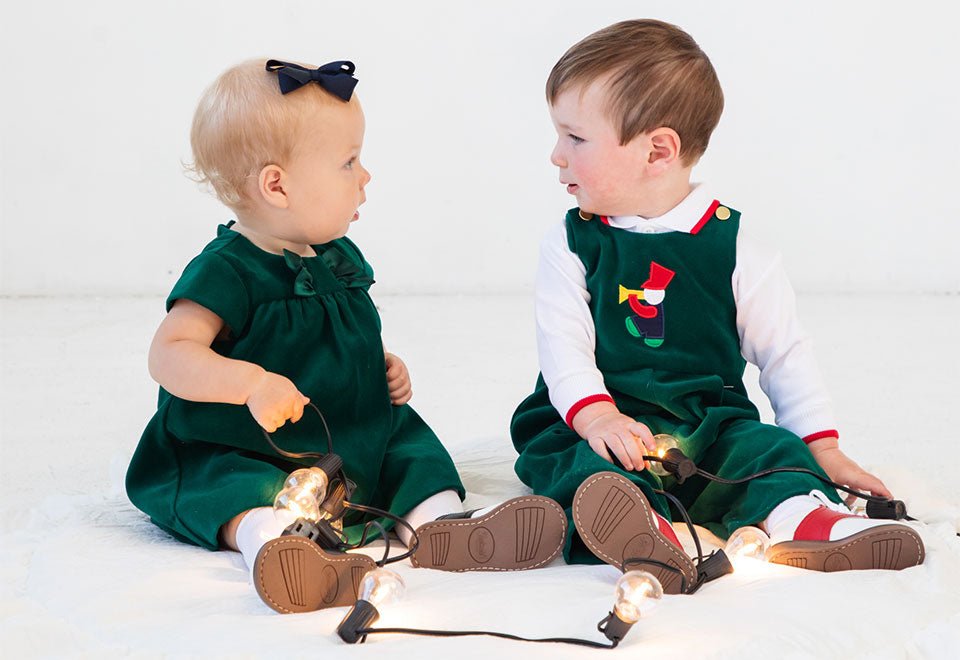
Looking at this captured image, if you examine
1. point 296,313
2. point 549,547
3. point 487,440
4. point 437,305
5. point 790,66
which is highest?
point 790,66

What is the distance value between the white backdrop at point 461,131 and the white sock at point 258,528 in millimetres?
2274

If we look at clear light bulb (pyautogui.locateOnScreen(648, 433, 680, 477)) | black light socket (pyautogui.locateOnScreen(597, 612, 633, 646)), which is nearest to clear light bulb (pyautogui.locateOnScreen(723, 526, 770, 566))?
clear light bulb (pyautogui.locateOnScreen(648, 433, 680, 477))

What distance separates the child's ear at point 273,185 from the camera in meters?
1.23

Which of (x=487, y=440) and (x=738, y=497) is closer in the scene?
(x=738, y=497)

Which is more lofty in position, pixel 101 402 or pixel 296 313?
pixel 296 313

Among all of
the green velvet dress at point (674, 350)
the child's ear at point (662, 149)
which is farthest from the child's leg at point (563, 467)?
the child's ear at point (662, 149)

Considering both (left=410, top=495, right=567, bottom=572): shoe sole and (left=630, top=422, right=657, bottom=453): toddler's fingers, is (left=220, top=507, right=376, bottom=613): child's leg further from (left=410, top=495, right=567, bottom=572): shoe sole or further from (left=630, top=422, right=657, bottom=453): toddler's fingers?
(left=630, top=422, right=657, bottom=453): toddler's fingers

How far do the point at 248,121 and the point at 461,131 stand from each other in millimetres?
2178

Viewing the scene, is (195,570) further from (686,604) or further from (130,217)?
(130,217)

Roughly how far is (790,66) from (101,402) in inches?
92.3

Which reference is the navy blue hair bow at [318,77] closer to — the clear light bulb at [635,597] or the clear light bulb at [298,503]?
the clear light bulb at [298,503]

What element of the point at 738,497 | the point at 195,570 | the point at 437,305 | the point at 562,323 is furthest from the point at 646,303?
the point at 437,305

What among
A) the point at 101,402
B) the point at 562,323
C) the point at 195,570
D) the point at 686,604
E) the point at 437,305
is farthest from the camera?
the point at 437,305

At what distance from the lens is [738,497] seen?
1.26m
